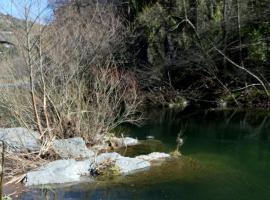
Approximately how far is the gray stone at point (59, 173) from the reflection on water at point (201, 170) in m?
0.39

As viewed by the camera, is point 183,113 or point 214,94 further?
point 214,94

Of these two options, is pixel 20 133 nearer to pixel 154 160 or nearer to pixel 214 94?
pixel 154 160

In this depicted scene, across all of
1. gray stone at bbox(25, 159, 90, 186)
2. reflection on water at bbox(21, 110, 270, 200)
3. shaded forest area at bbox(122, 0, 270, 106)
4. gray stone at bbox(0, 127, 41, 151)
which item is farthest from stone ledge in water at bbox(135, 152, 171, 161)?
shaded forest area at bbox(122, 0, 270, 106)

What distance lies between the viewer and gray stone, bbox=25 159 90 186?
38.7 ft

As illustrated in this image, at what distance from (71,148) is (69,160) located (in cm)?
110

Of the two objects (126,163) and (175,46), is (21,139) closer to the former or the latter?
(126,163)

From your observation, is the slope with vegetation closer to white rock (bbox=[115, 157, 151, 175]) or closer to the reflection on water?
the reflection on water

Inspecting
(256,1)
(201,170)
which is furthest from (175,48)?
(201,170)

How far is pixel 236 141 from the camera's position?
17516 millimetres

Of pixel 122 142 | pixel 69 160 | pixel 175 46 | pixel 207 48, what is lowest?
pixel 122 142

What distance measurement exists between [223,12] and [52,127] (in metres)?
19.1

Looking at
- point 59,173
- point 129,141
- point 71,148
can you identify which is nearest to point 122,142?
point 129,141

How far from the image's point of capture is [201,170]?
41.9 feet

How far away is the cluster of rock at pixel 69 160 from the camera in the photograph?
1196 cm
